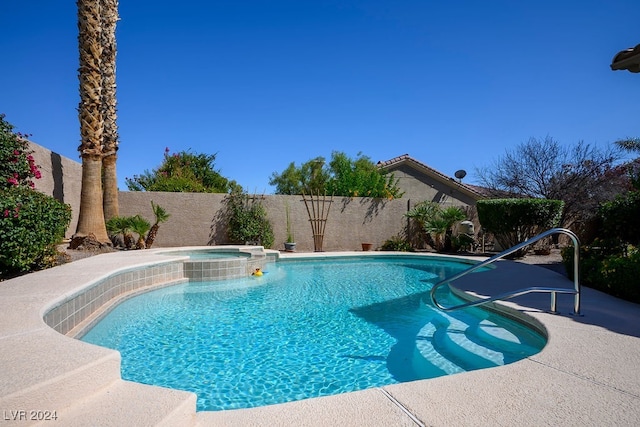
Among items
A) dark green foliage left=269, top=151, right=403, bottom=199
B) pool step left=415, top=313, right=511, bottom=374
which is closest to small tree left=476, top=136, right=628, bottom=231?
dark green foliage left=269, top=151, right=403, bottom=199

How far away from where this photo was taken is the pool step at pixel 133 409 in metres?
1.92

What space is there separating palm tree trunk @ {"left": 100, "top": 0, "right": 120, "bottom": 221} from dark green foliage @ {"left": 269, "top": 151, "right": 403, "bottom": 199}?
23.6ft

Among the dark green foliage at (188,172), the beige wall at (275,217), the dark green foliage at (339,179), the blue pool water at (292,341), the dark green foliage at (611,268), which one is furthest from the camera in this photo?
the dark green foliage at (188,172)

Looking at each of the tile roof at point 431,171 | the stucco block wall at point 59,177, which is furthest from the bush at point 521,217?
the stucco block wall at point 59,177

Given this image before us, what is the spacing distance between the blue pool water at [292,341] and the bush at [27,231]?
1.82 metres

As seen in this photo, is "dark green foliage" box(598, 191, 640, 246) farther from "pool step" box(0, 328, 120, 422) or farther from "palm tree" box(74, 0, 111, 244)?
"palm tree" box(74, 0, 111, 244)

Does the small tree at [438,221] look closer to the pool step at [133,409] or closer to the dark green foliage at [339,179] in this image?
the dark green foliage at [339,179]

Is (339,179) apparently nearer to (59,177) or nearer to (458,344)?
(59,177)

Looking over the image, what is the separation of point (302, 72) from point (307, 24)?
2.98 meters

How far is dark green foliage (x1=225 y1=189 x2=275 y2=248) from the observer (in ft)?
48.8

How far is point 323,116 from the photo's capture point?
72.1 feet

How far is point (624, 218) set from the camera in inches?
292

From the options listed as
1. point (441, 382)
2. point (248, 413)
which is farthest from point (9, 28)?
point (441, 382)

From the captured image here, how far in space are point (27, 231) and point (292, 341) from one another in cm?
489
